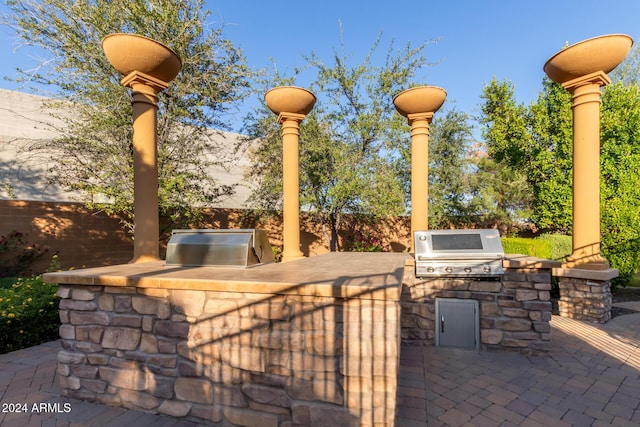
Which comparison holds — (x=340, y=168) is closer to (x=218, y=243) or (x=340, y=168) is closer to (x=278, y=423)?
(x=218, y=243)

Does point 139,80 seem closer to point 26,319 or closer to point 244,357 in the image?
point 26,319

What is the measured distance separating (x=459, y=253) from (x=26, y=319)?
5.97 m

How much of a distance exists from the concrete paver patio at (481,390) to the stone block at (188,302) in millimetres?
905

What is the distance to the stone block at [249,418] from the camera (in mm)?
2365

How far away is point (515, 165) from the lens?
930 cm

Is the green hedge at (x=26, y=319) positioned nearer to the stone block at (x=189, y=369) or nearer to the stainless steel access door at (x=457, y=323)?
the stone block at (x=189, y=369)

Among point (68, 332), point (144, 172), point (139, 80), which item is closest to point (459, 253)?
point (68, 332)

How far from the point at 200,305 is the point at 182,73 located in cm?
647

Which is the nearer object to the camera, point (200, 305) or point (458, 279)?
point (200, 305)

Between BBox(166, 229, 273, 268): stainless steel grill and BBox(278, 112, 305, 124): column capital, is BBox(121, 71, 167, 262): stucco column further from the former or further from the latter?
BBox(278, 112, 305, 124): column capital

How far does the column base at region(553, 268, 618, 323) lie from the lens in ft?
16.9

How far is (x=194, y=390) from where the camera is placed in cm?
255

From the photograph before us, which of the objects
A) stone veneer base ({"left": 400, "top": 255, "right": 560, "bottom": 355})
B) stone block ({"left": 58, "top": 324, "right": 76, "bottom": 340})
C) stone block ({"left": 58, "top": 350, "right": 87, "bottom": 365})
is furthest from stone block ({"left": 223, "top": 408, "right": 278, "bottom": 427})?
stone veneer base ({"left": 400, "top": 255, "right": 560, "bottom": 355})

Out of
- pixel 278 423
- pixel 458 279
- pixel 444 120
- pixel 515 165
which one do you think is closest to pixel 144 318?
pixel 278 423
